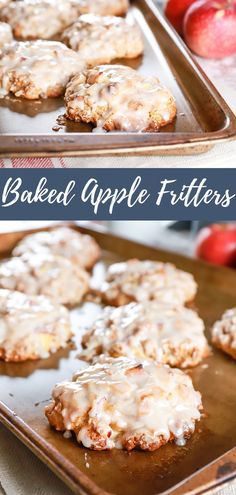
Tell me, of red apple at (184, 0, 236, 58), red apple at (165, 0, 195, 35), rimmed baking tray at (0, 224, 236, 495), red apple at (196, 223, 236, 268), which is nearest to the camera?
rimmed baking tray at (0, 224, 236, 495)

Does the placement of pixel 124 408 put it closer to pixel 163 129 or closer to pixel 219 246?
pixel 163 129

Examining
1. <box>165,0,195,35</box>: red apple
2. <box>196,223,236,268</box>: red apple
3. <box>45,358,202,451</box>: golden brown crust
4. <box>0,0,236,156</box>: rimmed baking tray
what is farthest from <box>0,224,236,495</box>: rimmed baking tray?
<box>165,0,195,35</box>: red apple

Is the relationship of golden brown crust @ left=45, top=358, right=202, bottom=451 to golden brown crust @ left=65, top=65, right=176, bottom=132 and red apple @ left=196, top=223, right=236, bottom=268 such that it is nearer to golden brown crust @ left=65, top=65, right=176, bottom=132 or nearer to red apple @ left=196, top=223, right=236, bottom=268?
golden brown crust @ left=65, top=65, right=176, bottom=132

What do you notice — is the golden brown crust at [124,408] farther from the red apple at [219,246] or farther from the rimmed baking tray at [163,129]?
the red apple at [219,246]

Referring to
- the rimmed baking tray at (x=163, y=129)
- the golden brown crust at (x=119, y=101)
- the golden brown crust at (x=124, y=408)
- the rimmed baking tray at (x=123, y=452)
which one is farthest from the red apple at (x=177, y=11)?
the golden brown crust at (x=124, y=408)

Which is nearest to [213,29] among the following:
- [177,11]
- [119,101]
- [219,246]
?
[177,11]

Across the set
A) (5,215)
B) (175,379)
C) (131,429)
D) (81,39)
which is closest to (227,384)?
(175,379)

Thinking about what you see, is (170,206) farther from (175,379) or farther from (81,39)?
(81,39)
